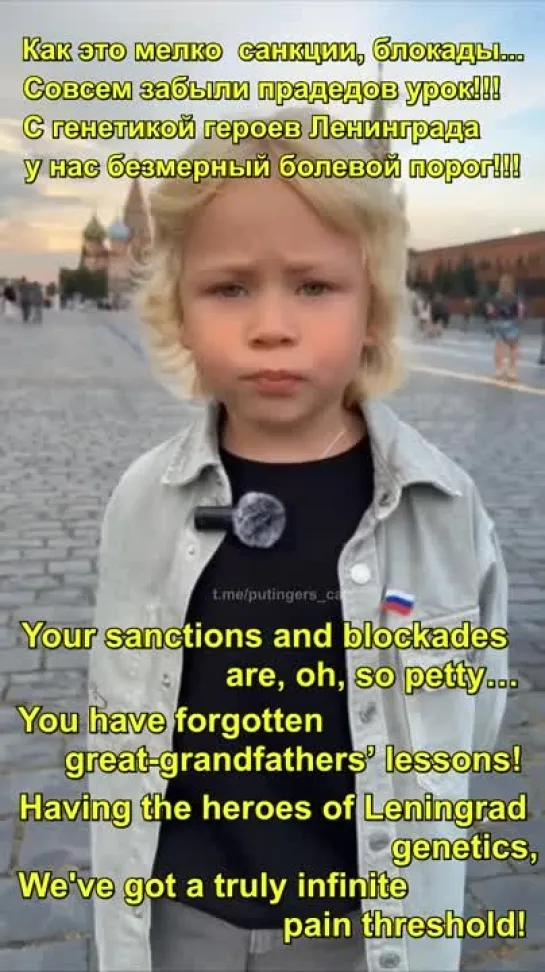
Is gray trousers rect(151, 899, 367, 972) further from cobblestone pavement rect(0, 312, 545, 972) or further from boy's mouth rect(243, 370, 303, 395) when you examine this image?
cobblestone pavement rect(0, 312, 545, 972)

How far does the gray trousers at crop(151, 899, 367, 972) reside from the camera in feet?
5.34

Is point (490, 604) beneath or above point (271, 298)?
beneath

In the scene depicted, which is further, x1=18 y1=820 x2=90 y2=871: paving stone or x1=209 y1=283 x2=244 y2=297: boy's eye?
x1=18 y1=820 x2=90 y2=871: paving stone

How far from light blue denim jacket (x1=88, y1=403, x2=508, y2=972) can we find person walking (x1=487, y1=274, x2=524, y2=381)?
15575 millimetres

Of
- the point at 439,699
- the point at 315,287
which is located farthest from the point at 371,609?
the point at 315,287

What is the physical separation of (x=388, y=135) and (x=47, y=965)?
1926 millimetres

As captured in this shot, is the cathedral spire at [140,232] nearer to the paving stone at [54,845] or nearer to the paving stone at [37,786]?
the paving stone at [54,845]

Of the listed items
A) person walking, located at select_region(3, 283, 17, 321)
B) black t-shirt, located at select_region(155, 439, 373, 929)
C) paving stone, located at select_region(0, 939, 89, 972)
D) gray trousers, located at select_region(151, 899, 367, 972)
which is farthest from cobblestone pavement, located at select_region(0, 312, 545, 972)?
person walking, located at select_region(3, 283, 17, 321)

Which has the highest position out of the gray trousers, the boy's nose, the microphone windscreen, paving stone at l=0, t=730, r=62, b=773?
the boy's nose

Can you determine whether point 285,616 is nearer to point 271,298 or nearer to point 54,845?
point 271,298

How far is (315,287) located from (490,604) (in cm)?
55

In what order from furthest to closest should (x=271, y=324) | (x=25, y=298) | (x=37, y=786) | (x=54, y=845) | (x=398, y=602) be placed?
1. (x=25, y=298)
2. (x=37, y=786)
3. (x=54, y=845)
4. (x=398, y=602)
5. (x=271, y=324)

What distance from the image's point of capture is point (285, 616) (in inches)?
62.7

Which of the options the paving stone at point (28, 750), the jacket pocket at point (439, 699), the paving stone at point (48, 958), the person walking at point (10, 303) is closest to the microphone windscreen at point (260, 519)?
the jacket pocket at point (439, 699)
